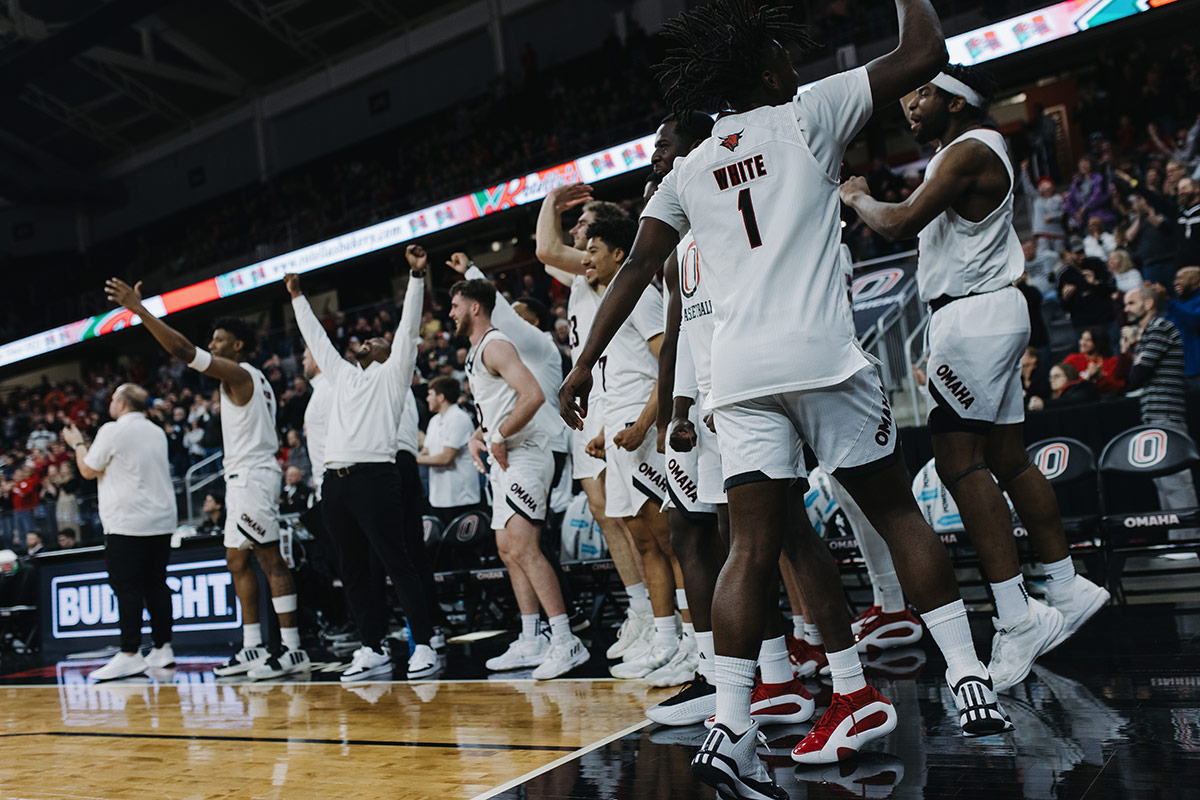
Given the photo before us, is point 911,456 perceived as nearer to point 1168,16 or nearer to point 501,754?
point 501,754

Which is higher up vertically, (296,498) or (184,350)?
(184,350)

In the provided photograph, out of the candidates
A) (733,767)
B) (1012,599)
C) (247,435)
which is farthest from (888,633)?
(247,435)

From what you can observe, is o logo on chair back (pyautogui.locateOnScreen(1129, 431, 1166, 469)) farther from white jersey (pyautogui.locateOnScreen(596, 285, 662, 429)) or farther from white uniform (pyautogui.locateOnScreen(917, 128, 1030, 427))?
white jersey (pyautogui.locateOnScreen(596, 285, 662, 429))

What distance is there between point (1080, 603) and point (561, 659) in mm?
2275

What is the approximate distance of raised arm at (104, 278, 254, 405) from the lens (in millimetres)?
5625

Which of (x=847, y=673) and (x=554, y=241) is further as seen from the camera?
(x=554, y=241)

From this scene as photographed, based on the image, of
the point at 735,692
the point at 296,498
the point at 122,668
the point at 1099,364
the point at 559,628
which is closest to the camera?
the point at 735,692

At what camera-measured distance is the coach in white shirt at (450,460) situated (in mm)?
7602

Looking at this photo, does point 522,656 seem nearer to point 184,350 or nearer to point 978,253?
point 184,350

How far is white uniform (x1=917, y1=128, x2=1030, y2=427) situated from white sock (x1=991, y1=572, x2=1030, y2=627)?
544mm

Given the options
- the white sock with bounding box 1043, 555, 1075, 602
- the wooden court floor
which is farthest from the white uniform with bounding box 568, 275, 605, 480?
the white sock with bounding box 1043, 555, 1075, 602

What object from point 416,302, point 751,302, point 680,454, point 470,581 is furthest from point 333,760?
point 470,581

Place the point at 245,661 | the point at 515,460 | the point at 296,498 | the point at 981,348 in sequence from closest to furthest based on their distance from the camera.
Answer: the point at 981,348 < the point at 515,460 < the point at 245,661 < the point at 296,498

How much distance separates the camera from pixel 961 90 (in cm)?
346
